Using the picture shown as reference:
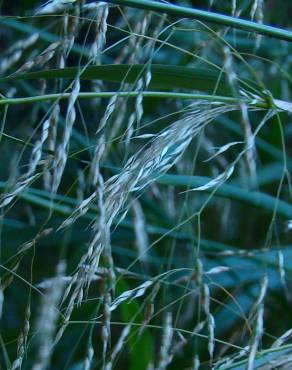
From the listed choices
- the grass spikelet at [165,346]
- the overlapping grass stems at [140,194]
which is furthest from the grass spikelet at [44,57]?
the grass spikelet at [165,346]

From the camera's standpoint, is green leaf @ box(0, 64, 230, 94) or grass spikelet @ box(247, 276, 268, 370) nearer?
grass spikelet @ box(247, 276, 268, 370)

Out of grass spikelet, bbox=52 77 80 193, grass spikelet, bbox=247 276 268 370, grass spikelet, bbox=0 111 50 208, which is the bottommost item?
grass spikelet, bbox=247 276 268 370

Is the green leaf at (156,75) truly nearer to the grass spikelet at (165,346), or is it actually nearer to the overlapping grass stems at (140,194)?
the overlapping grass stems at (140,194)

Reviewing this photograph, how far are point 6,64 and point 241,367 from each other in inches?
14.3

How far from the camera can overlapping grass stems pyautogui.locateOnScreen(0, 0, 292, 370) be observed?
61 cm

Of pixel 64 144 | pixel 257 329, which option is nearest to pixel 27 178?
pixel 64 144

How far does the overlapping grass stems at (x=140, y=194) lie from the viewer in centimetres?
61

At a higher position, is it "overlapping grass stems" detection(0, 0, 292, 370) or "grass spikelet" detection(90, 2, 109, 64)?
"grass spikelet" detection(90, 2, 109, 64)

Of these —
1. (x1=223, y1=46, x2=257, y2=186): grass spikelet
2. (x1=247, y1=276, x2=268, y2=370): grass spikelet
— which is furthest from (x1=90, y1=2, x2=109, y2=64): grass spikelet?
(x1=247, y1=276, x2=268, y2=370): grass spikelet

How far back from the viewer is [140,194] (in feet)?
2.10

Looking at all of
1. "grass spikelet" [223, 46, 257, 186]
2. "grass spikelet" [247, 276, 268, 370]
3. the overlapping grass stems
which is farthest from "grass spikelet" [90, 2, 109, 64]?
"grass spikelet" [247, 276, 268, 370]

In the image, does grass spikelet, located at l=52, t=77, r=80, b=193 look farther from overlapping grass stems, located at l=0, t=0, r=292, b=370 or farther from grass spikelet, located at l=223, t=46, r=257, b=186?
grass spikelet, located at l=223, t=46, r=257, b=186

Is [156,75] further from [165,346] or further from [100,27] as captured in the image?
[165,346]

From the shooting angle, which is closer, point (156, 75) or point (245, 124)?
point (245, 124)
